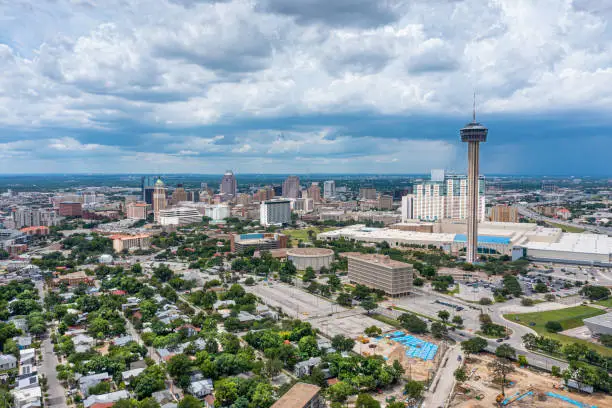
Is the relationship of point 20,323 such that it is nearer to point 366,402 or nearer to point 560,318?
point 366,402

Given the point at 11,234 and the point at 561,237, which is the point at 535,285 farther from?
the point at 11,234

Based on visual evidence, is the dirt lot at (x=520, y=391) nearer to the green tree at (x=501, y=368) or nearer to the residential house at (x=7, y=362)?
the green tree at (x=501, y=368)

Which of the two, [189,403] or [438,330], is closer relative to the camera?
[189,403]

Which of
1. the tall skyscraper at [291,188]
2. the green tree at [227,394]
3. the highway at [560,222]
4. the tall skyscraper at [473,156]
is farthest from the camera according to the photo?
the tall skyscraper at [291,188]

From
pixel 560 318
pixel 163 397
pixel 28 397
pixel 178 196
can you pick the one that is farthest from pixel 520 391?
pixel 178 196

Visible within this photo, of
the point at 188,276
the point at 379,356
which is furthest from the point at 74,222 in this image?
the point at 379,356

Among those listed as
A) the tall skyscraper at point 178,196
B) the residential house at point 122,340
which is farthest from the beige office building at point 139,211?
the residential house at point 122,340

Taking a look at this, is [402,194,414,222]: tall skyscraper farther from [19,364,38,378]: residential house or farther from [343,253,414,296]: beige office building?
[19,364,38,378]: residential house
